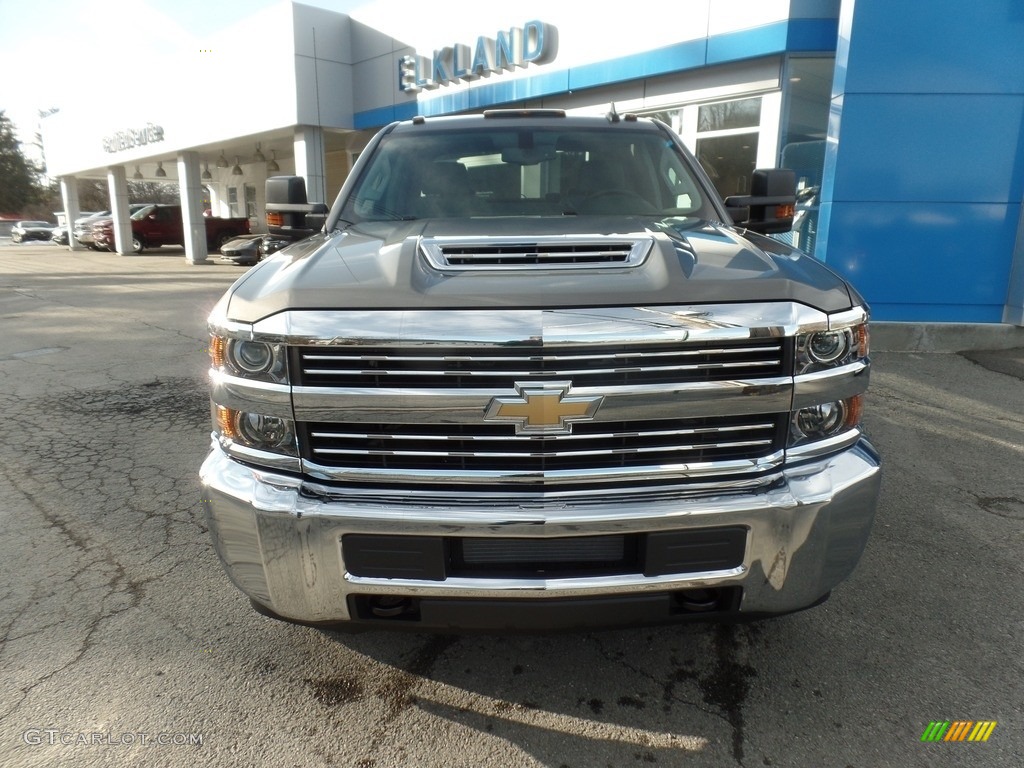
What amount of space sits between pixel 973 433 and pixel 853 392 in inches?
143

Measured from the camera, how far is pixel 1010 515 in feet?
11.7

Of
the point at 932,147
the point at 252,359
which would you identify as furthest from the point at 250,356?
the point at 932,147

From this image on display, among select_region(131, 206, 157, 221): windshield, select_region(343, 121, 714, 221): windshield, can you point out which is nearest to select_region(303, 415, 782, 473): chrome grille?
select_region(343, 121, 714, 221): windshield

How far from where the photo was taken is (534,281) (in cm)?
189

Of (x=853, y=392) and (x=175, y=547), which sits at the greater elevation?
(x=853, y=392)

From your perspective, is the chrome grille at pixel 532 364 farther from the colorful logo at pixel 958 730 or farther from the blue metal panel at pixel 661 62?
the blue metal panel at pixel 661 62

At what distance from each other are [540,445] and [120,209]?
29947mm

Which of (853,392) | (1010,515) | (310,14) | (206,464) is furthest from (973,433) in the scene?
(310,14)

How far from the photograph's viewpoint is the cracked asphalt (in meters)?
2.03

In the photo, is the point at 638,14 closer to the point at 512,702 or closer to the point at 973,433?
the point at 973,433

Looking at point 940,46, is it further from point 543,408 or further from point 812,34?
point 543,408

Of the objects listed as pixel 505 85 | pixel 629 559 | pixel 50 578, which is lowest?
pixel 50 578

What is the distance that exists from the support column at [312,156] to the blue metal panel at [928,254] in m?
12.7

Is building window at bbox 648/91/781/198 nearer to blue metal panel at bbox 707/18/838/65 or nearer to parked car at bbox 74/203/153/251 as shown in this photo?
blue metal panel at bbox 707/18/838/65
